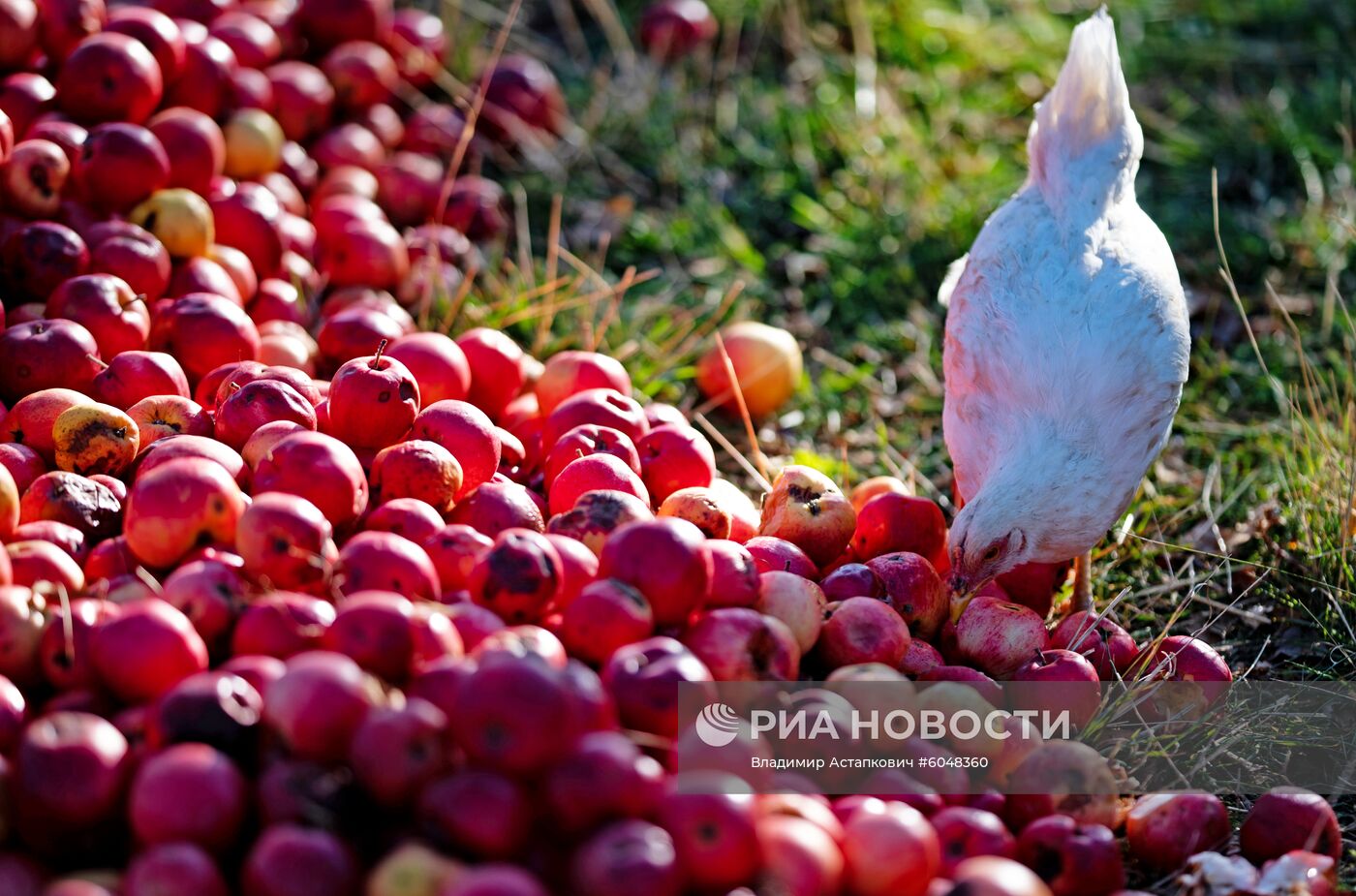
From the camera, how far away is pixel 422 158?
510cm

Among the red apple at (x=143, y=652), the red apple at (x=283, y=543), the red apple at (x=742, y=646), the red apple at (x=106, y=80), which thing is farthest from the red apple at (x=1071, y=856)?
the red apple at (x=106, y=80)

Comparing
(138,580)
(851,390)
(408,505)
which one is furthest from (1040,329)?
(138,580)

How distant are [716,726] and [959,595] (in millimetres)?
1062

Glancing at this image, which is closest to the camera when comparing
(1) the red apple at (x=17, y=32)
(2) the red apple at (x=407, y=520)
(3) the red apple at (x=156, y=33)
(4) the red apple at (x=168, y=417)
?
(2) the red apple at (x=407, y=520)

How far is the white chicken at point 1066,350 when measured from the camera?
3.10m

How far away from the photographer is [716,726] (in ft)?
7.20

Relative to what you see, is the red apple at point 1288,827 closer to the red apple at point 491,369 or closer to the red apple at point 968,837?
the red apple at point 968,837

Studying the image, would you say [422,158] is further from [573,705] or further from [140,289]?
[573,705]

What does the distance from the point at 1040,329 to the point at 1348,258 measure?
8.46ft

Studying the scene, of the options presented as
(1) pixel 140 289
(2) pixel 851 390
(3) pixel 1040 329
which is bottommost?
(2) pixel 851 390

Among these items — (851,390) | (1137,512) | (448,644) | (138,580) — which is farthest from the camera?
(851,390)

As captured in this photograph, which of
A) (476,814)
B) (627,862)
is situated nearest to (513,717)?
(476,814)

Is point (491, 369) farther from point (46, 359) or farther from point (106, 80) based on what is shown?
point (106, 80)

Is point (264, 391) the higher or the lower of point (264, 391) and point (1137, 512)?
the higher
